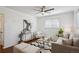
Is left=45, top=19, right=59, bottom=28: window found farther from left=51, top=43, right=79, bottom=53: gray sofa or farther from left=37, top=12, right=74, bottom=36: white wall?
left=51, top=43, right=79, bottom=53: gray sofa

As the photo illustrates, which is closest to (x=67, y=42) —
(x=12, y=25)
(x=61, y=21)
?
(x=61, y=21)

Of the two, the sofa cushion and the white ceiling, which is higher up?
the white ceiling

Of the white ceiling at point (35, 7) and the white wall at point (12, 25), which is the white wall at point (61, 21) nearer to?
the white ceiling at point (35, 7)

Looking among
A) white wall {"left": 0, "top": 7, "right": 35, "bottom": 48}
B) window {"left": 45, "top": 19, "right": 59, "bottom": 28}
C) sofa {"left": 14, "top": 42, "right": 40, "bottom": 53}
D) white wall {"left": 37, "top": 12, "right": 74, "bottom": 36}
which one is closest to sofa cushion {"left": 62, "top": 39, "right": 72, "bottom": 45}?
white wall {"left": 37, "top": 12, "right": 74, "bottom": 36}

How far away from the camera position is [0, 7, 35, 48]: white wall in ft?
A: 4.59

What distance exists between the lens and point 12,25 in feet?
4.75

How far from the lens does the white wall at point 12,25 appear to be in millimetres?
1400

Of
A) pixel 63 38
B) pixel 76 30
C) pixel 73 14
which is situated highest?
pixel 73 14
